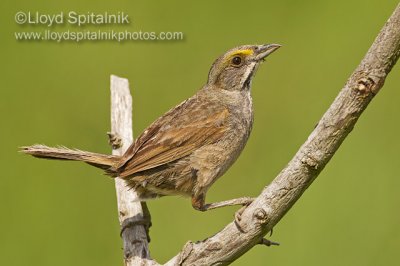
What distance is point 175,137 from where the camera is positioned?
4910 mm

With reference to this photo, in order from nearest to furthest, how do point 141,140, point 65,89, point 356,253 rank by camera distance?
point 141,140
point 356,253
point 65,89

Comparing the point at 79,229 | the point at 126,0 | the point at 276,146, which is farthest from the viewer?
the point at 126,0

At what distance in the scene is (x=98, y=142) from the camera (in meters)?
7.37

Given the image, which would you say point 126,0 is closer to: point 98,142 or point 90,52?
point 90,52

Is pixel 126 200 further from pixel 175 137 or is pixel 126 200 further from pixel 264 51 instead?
pixel 264 51

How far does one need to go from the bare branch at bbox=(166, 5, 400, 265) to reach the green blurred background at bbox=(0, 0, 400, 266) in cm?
225

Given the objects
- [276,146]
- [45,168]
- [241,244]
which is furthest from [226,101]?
[45,168]

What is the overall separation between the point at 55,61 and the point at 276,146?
2.60 meters

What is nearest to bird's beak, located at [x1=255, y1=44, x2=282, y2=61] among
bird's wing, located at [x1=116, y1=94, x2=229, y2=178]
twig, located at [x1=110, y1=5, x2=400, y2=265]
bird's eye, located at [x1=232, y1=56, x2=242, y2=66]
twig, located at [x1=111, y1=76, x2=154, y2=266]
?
bird's eye, located at [x1=232, y1=56, x2=242, y2=66]

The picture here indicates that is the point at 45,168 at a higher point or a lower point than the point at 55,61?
lower

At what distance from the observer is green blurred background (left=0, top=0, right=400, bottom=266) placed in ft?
21.4

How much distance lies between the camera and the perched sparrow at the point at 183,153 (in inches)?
187

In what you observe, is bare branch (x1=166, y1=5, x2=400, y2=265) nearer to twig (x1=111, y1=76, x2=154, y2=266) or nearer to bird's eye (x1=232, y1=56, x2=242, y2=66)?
twig (x1=111, y1=76, x2=154, y2=266)

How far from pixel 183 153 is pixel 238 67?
818mm
